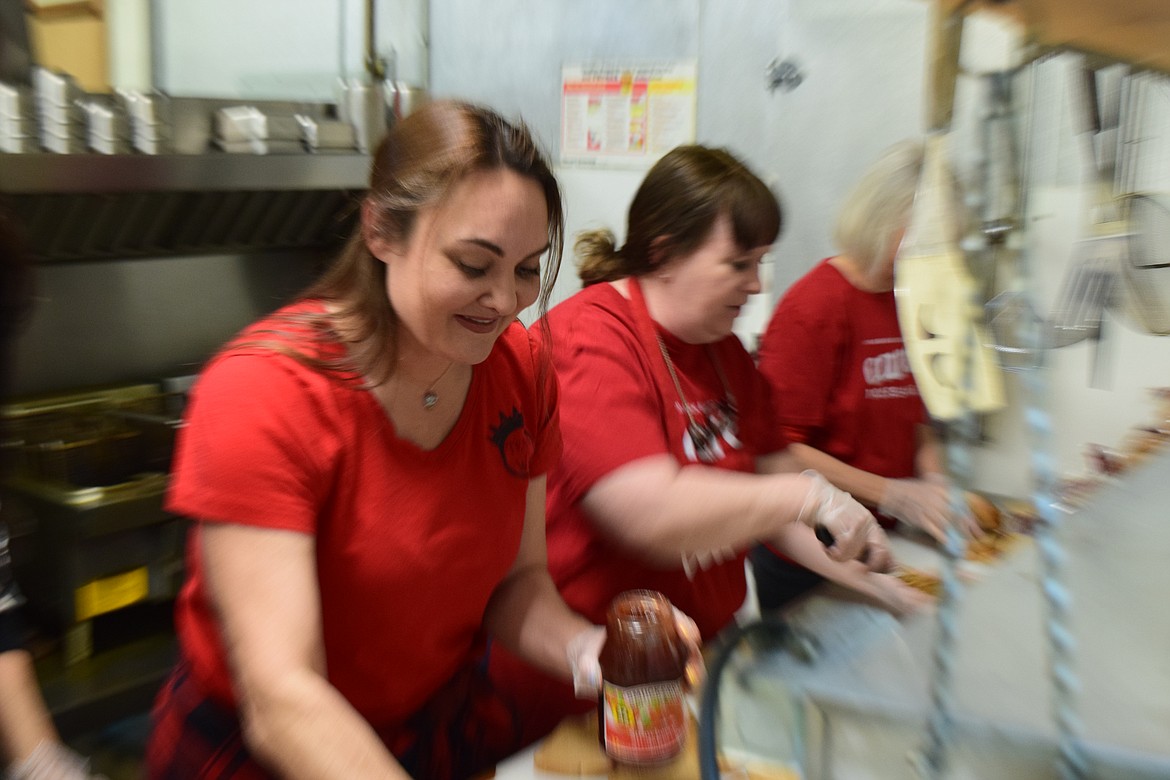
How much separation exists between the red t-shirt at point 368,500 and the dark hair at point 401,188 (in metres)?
0.04

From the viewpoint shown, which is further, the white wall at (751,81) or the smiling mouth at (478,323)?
the white wall at (751,81)

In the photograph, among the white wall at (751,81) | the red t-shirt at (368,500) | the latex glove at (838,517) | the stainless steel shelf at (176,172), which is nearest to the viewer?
the red t-shirt at (368,500)

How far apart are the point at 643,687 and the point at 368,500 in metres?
0.33

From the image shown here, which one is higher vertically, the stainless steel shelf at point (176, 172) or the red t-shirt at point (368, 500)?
the stainless steel shelf at point (176, 172)

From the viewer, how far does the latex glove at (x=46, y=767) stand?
115 centimetres

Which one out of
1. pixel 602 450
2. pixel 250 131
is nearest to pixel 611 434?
pixel 602 450

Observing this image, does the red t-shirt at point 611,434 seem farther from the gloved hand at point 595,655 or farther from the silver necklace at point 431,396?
the silver necklace at point 431,396

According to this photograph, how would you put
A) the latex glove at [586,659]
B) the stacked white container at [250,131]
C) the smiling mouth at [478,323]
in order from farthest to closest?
the stacked white container at [250,131]
the latex glove at [586,659]
the smiling mouth at [478,323]

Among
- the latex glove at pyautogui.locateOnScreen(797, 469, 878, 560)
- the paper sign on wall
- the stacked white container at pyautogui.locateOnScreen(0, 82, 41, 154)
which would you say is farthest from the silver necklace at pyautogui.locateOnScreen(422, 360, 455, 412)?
the paper sign on wall

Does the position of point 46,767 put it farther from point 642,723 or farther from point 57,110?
point 57,110

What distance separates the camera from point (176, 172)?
223cm

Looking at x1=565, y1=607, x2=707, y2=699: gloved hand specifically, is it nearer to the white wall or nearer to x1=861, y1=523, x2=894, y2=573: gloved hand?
x1=861, y1=523, x2=894, y2=573: gloved hand

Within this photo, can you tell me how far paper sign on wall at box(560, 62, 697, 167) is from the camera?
2.69 m

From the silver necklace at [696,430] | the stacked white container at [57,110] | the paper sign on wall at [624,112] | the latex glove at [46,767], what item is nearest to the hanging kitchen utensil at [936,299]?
the silver necklace at [696,430]
